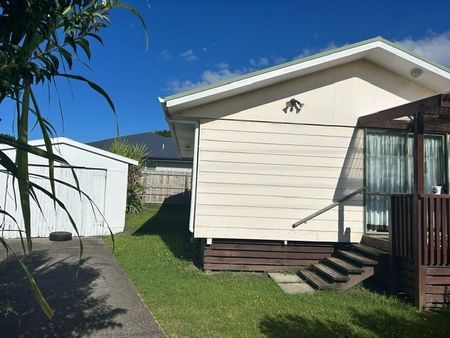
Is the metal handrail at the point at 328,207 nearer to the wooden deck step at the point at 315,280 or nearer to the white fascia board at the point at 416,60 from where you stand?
the wooden deck step at the point at 315,280

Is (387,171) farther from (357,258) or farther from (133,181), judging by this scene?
(133,181)

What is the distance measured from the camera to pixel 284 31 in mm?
10484

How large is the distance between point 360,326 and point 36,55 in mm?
4424

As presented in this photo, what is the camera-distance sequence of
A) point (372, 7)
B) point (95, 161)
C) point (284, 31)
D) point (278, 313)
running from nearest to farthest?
point (278, 313)
point (372, 7)
point (284, 31)
point (95, 161)

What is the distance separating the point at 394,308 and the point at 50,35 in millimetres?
5412

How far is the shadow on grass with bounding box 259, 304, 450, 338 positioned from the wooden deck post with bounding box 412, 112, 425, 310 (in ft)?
1.42

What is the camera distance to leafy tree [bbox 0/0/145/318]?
52.2 inches

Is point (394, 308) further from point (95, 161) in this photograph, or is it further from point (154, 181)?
point (154, 181)

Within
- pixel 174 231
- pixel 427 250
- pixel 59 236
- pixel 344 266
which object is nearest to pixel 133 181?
pixel 174 231

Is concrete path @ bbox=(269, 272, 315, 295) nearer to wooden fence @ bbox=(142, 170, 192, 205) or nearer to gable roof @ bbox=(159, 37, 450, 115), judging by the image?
gable roof @ bbox=(159, 37, 450, 115)

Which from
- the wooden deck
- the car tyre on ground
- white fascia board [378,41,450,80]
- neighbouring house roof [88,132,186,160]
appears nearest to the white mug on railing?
the wooden deck

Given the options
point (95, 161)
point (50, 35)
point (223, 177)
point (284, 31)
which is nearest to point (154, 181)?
point (95, 161)

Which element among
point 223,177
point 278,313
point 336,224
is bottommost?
point 278,313

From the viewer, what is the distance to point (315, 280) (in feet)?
21.4
